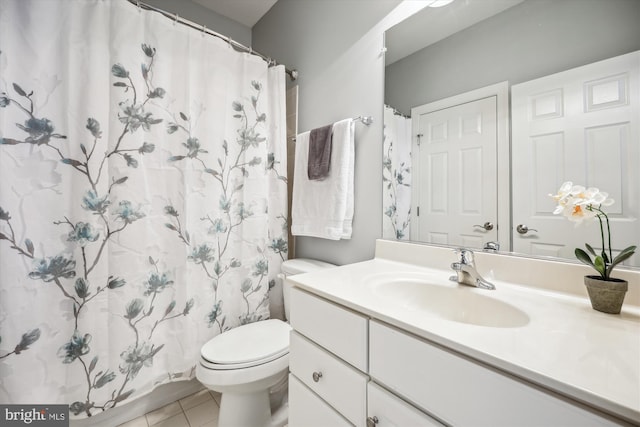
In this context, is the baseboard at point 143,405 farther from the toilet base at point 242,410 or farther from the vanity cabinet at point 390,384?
the vanity cabinet at point 390,384

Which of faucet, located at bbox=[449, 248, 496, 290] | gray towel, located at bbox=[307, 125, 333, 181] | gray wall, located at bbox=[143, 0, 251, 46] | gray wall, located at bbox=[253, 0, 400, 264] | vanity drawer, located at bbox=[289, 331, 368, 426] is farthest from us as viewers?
gray wall, located at bbox=[143, 0, 251, 46]

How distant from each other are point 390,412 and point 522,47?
114cm

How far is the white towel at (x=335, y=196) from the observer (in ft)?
4.27

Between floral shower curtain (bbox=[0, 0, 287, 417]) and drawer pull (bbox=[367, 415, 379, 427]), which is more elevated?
floral shower curtain (bbox=[0, 0, 287, 417])

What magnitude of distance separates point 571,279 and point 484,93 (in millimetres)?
660

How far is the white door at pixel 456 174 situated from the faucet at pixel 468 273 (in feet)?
0.40

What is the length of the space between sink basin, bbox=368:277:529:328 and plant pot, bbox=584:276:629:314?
18cm

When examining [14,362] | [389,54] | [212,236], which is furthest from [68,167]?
[389,54]

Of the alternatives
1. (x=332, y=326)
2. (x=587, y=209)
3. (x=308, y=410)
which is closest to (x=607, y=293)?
(x=587, y=209)

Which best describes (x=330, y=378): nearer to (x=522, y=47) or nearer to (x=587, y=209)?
(x=587, y=209)

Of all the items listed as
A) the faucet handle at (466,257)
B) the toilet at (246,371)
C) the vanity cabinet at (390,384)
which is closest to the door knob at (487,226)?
the faucet handle at (466,257)

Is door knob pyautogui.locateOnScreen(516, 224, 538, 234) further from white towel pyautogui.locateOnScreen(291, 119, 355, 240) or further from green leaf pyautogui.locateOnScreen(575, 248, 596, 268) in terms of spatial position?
white towel pyautogui.locateOnScreen(291, 119, 355, 240)

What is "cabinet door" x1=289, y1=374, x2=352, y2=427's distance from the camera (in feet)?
2.36

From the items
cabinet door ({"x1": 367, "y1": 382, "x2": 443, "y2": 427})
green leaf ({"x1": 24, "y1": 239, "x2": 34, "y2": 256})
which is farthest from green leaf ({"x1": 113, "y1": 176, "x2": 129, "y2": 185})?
cabinet door ({"x1": 367, "y1": 382, "x2": 443, "y2": 427})
